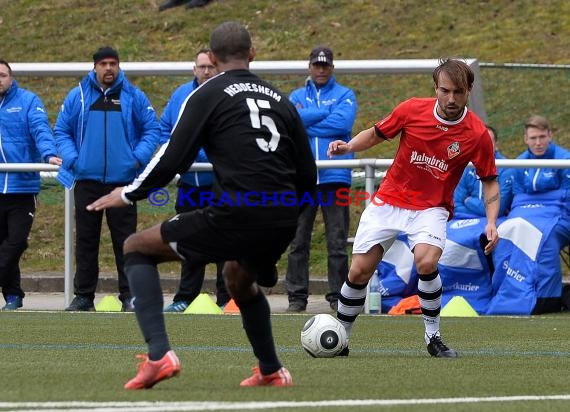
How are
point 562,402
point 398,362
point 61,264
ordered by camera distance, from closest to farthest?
point 562,402 → point 398,362 → point 61,264

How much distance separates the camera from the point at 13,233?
12.5 meters

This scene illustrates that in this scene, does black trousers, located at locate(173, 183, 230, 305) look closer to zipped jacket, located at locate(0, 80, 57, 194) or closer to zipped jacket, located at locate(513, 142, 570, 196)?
zipped jacket, located at locate(0, 80, 57, 194)

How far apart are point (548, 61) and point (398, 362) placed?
12.7 m

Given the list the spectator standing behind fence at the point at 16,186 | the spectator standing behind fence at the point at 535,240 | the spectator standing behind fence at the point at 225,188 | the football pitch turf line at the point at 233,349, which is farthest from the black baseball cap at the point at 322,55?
the spectator standing behind fence at the point at 225,188

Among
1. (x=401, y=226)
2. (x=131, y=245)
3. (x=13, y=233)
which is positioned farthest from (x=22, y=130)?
(x=131, y=245)

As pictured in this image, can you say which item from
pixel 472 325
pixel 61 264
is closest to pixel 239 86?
pixel 472 325

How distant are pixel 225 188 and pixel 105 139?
6.22 m

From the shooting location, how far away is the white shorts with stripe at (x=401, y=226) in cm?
856

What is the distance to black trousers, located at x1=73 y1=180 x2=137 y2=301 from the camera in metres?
12.3

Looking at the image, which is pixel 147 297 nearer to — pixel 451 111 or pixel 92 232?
pixel 451 111

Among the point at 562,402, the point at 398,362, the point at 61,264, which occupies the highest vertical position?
the point at 562,402

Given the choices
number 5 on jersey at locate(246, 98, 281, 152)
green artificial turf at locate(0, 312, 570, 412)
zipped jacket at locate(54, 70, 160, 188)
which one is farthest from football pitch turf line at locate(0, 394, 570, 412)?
zipped jacket at locate(54, 70, 160, 188)

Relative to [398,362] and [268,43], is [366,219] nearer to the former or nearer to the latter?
[398,362]

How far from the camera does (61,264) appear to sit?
1623cm
